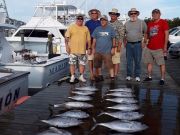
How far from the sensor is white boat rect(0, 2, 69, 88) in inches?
398

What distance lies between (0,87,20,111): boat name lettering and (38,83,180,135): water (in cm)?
172

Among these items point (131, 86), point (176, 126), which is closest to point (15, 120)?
point (176, 126)

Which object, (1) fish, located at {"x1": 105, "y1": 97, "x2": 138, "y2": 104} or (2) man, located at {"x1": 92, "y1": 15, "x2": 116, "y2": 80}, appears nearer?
(1) fish, located at {"x1": 105, "y1": 97, "x2": 138, "y2": 104}

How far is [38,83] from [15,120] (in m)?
5.01

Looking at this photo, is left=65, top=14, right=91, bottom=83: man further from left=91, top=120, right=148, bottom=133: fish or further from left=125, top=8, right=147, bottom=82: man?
left=91, top=120, right=148, bottom=133: fish

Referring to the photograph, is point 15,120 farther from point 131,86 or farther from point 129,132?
point 131,86

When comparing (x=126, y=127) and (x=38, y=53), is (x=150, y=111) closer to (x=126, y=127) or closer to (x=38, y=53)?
(x=126, y=127)

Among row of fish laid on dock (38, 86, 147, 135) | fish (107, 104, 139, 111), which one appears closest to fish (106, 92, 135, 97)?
row of fish laid on dock (38, 86, 147, 135)

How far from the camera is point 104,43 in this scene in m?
8.22

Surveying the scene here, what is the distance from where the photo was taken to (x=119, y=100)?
6.05 metres

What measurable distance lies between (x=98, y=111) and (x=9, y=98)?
2509 millimetres

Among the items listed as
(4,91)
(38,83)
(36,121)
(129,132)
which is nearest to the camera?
(129,132)

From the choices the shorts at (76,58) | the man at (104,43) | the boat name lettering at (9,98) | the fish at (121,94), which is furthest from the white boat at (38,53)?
the fish at (121,94)

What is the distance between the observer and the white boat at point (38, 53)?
1012 centimetres
